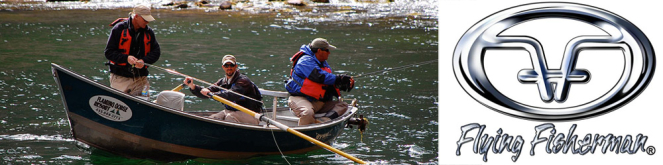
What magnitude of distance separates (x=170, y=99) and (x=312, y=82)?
178 cm

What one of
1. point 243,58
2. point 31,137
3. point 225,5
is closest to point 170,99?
point 31,137

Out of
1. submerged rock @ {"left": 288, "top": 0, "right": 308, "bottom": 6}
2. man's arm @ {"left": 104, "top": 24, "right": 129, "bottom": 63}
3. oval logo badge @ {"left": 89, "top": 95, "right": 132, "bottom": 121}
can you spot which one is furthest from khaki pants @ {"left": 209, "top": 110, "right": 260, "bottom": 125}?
submerged rock @ {"left": 288, "top": 0, "right": 308, "bottom": 6}

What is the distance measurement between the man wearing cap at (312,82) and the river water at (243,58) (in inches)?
26.0

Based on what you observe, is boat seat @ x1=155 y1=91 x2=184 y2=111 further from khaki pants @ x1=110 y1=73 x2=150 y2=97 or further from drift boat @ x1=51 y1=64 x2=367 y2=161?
khaki pants @ x1=110 y1=73 x2=150 y2=97

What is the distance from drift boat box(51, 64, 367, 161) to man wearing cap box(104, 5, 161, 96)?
27.7 inches

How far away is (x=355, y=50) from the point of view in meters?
21.4

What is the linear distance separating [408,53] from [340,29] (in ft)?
21.5

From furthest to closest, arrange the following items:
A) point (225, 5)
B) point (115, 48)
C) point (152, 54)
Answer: point (225, 5) → point (152, 54) → point (115, 48)

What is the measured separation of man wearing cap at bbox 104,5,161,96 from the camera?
8.54 m

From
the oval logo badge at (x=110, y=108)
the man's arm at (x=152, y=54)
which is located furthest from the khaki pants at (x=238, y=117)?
the oval logo badge at (x=110, y=108)

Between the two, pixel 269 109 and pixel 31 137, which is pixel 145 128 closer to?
pixel 269 109

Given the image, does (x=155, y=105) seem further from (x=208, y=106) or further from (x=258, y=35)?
(x=258, y=35)

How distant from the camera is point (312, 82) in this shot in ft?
30.0

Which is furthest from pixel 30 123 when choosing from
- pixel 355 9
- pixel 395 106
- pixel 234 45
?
pixel 355 9
